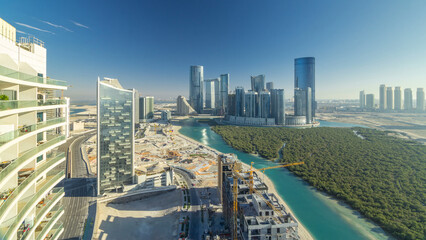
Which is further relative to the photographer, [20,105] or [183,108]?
[183,108]

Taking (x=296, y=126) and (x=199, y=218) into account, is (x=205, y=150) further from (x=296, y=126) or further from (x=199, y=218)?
(x=296, y=126)

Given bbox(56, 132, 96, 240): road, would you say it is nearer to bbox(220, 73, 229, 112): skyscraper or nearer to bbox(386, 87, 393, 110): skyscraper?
bbox(220, 73, 229, 112): skyscraper

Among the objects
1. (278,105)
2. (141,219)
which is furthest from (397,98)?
(141,219)

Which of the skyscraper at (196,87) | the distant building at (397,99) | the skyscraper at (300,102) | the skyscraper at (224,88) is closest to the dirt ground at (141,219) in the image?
the skyscraper at (300,102)

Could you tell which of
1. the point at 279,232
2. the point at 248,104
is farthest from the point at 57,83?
the point at 248,104

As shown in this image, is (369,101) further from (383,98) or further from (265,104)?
(265,104)

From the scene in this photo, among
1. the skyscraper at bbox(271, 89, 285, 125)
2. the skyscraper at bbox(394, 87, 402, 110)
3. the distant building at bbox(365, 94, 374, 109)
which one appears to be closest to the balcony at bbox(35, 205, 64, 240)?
the skyscraper at bbox(271, 89, 285, 125)

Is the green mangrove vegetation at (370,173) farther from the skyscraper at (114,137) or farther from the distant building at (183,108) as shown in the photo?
the distant building at (183,108)
